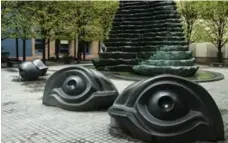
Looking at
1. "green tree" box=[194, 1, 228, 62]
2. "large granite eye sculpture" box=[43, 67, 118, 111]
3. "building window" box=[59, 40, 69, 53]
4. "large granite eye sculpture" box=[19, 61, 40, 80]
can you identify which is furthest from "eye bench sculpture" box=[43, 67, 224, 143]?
"building window" box=[59, 40, 69, 53]

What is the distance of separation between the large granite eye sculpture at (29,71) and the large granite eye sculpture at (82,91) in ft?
20.1

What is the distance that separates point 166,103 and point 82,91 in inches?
130

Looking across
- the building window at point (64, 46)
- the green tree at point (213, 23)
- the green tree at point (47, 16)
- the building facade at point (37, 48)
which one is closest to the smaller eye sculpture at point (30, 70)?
the green tree at point (47, 16)

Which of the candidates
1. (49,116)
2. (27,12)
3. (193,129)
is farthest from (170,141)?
(27,12)

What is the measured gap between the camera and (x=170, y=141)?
5902 millimetres

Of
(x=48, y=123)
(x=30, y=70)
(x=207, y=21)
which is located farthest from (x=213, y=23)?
(x=48, y=123)

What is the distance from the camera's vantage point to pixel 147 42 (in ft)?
57.7

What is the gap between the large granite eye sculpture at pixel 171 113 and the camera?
5914 mm

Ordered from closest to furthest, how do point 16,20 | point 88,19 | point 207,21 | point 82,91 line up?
point 82,91
point 16,20
point 207,21
point 88,19

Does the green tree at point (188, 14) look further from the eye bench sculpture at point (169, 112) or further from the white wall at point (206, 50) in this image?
the eye bench sculpture at point (169, 112)

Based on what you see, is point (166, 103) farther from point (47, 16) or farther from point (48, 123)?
point (47, 16)

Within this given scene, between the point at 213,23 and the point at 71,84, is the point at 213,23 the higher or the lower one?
the higher one

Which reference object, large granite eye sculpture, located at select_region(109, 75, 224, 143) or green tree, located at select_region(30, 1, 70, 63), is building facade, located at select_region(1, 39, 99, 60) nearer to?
green tree, located at select_region(30, 1, 70, 63)

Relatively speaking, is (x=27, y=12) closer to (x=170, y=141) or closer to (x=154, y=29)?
(x=154, y=29)
